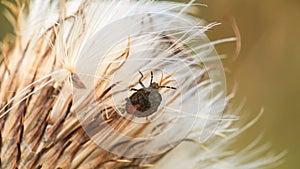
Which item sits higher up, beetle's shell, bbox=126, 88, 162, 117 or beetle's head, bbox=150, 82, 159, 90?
beetle's head, bbox=150, 82, 159, 90

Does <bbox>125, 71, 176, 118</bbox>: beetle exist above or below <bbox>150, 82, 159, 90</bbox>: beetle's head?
below

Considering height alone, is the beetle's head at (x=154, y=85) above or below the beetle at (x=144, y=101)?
above

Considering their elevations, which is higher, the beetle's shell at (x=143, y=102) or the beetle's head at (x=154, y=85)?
the beetle's head at (x=154, y=85)

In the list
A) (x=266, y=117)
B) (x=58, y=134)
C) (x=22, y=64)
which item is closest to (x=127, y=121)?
(x=58, y=134)

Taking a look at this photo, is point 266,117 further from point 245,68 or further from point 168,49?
point 168,49
